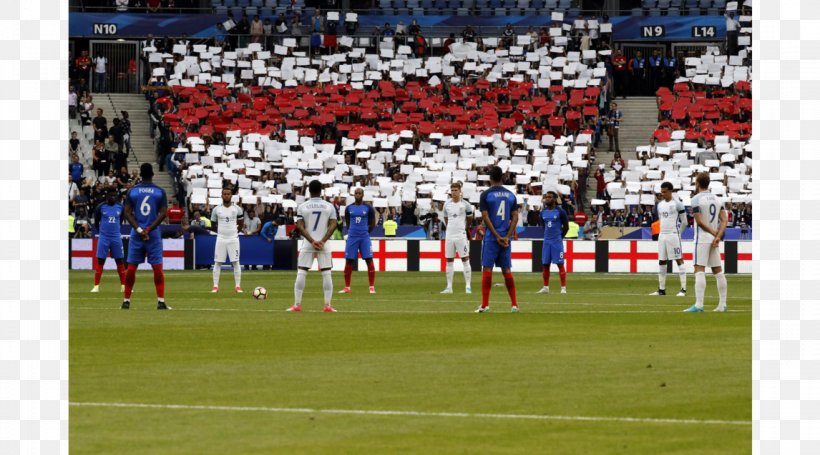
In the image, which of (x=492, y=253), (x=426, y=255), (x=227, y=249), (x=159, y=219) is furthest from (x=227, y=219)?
(x=426, y=255)

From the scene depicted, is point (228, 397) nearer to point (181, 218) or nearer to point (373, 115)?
point (181, 218)

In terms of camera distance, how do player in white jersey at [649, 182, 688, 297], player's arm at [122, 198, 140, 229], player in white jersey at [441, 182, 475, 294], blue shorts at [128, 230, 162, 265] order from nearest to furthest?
player's arm at [122, 198, 140, 229], blue shorts at [128, 230, 162, 265], player in white jersey at [649, 182, 688, 297], player in white jersey at [441, 182, 475, 294]

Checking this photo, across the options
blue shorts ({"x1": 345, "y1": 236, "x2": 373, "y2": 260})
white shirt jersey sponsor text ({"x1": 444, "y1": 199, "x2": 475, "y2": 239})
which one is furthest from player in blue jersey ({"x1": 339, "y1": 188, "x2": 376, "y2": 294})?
white shirt jersey sponsor text ({"x1": 444, "y1": 199, "x2": 475, "y2": 239})

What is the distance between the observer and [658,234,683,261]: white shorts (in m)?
→ 35.3

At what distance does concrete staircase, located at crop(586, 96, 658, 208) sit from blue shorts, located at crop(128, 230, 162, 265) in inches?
1234

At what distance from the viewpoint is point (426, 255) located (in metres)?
47.8

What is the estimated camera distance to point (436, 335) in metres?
21.3

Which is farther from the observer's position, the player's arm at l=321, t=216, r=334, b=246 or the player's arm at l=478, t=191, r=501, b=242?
the player's arm at l=321, t=216, r=334, b=246

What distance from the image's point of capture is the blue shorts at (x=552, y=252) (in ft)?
115

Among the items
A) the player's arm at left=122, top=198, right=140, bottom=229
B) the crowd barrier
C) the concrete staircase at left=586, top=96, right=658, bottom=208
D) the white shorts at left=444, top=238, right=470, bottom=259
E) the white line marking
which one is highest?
the concrete staircase at left=586, top=96, right=658, bottom=208

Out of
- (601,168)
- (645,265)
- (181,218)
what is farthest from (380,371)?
(601,168)

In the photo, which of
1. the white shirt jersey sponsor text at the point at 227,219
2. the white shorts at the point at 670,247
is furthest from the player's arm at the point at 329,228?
the white shorts at the point at 670,247

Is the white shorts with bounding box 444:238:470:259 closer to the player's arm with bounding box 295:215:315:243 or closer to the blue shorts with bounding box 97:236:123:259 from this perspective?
the blue shorts with bounding box 97:236:123:259

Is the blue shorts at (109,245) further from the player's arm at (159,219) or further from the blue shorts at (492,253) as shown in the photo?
the blue shorts at (492,253)
